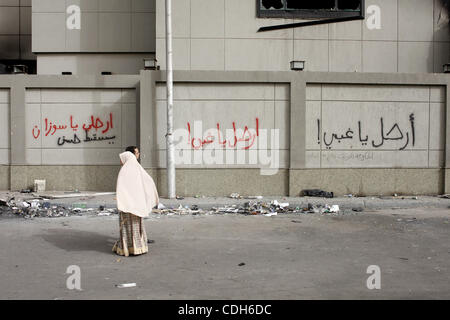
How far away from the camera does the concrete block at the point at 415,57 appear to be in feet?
47.3

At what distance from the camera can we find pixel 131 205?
6777mm

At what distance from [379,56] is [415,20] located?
63.3 inches

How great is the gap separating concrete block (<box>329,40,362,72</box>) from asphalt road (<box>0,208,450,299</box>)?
19.3 feet

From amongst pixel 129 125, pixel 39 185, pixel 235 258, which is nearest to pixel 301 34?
pixel 129 125

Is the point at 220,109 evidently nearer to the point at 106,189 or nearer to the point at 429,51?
the point at 106,189

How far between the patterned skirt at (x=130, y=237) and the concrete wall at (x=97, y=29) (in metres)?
9.79

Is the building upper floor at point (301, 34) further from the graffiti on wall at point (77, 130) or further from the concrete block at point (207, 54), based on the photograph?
the graffiti on wall at point (77, 130)

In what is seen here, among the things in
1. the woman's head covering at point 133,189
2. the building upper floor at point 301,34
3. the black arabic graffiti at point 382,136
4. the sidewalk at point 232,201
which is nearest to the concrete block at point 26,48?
the building upper floor at point 301,34

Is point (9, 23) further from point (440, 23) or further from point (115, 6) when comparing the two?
point (440, 23)

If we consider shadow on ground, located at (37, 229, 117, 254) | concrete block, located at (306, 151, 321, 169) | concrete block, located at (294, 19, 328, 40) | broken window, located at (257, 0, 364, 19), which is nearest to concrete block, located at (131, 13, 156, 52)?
broken window, located at (257, 0, 364, 19)

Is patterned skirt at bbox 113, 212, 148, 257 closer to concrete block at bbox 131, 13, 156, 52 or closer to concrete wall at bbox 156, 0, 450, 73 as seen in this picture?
concrete wall at bbox 156, 0, 450, 73

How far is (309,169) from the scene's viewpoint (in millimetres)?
13062

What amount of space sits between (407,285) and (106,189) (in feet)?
33.0

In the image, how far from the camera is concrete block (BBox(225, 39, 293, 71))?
14.0 meters
